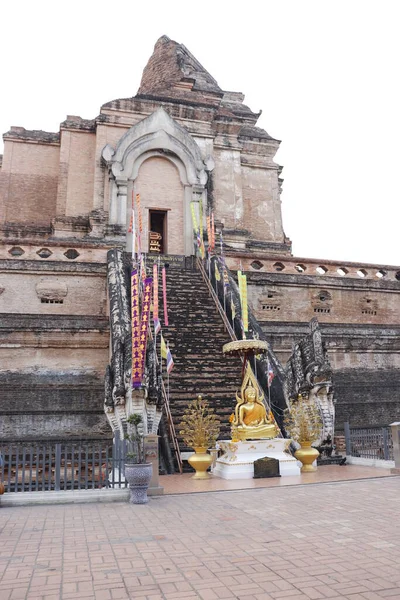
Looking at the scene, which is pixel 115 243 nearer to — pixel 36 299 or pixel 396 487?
pixel 36 299

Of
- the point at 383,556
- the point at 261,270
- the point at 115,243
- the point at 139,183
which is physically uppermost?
the point at 139,183

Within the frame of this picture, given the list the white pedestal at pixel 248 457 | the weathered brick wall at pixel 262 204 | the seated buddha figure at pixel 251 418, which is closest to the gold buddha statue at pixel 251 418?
the seated buddha figure at pixel 251 418

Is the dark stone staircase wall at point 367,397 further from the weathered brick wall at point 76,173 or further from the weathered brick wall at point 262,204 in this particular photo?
the weathered brick wall at point 76,173

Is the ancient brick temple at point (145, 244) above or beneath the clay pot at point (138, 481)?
above

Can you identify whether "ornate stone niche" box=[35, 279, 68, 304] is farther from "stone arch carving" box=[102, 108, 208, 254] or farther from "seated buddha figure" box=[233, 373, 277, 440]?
"seated buddha figure" box=[233, 373, 277, 440]

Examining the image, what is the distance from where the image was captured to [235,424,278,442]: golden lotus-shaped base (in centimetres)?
1107

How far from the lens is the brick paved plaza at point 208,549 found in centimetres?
428

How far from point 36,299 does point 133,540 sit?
1267 cm

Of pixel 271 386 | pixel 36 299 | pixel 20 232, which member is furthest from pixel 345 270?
pixel 20 232

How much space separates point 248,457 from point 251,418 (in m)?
0.92

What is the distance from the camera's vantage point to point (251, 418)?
1136 cm

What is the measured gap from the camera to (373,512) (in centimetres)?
696

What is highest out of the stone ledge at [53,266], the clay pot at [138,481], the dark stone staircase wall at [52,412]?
the stone ledge at [53,266]

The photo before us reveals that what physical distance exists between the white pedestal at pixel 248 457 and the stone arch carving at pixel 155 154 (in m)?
12.5
